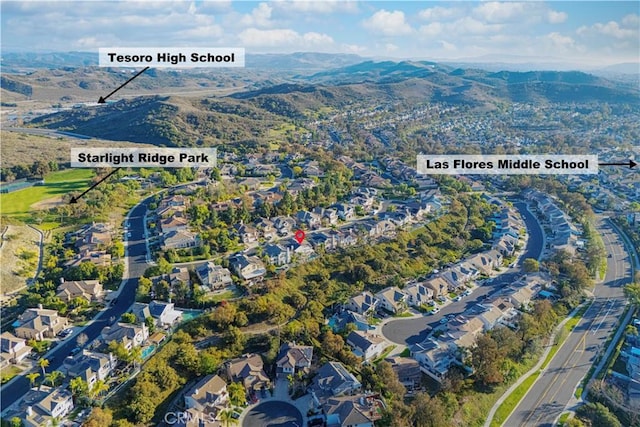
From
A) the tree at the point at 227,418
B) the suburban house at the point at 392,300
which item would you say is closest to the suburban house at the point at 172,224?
the suburban house at the point at 392,300

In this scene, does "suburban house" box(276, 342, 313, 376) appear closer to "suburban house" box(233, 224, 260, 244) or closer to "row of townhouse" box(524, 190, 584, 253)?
"suburban house" box(233, 224, 260, 244)

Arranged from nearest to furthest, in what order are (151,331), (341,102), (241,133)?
(151,331), (241,133), (341,102)

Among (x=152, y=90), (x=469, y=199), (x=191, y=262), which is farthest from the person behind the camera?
(x=152, y=90)

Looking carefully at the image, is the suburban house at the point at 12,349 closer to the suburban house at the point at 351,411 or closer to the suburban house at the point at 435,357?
the suburban house at the point at 351,411

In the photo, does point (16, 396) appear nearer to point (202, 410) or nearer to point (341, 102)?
point (202, 410)

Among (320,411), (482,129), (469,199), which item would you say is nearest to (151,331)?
(320,411)

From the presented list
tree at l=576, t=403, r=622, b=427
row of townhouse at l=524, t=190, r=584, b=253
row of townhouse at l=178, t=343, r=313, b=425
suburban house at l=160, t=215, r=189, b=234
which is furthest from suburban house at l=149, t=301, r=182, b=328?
row of townhouse at l=524, t=190, r=584, b=253
